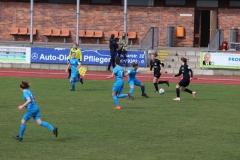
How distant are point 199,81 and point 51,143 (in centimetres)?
1999

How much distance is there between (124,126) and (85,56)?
21280 millimetres

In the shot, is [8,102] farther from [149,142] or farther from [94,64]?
[94,64]

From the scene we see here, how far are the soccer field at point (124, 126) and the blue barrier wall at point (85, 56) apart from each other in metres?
10.1

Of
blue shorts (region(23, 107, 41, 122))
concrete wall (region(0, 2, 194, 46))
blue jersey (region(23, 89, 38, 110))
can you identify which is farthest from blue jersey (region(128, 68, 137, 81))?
concrete wall (region(0, 2, 194, 46))

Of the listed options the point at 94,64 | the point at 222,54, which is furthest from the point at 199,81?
the point at 94,64

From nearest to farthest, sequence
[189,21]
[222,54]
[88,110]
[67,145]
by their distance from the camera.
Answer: [67,145] → [88,110] → [222,54] → [189,21]

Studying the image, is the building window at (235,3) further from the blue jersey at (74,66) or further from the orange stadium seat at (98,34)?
the blue jersey at (74,66)

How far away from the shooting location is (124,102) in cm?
2547

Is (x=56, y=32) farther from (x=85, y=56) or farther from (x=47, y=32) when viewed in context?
(x=85, y=56)

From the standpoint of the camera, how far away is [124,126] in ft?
63.2

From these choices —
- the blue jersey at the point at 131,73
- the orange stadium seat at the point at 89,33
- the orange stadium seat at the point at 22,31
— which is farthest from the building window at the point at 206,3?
the blue jersey at the point at 131,73

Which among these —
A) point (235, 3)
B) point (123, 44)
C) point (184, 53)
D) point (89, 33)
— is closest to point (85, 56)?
point (123, 44)

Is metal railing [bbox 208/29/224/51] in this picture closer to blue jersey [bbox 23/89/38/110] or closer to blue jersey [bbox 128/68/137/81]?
blue jersey [bbox 128/68/137/81]

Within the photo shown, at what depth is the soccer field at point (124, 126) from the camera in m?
15.4
